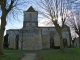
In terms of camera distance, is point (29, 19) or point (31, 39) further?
point (29, 19)

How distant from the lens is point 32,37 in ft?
172

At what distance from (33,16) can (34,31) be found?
1757 cm

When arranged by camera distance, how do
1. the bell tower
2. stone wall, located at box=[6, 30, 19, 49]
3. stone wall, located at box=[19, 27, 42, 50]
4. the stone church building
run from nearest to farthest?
stone wall, located at box=[19, 27, 42, 50] → the stone church building → stone wall, located at box=[6, 30, 19, 49] → the bell tower

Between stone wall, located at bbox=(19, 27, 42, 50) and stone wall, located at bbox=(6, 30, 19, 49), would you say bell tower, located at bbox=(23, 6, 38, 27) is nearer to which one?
stone wall, located at bbox=(6, 30, 19, 49)

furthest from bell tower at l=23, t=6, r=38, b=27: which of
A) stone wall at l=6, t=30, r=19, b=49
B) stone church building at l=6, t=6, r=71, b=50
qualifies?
stone wall at l=6, t=30, r=19, b=49

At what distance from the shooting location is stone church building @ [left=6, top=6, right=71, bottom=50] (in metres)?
51.8

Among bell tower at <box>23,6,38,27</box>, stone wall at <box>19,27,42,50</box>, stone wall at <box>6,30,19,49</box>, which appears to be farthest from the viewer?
bell tower at <box>23,6,38,27</box>

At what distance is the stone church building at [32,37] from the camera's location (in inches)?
2039

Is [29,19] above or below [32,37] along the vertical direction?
above

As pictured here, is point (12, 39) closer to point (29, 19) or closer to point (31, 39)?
point (29, 19)

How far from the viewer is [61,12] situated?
2828 cm

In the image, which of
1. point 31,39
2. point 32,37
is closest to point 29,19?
point 32,37

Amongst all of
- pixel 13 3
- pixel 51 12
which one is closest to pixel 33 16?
pixel 51 12

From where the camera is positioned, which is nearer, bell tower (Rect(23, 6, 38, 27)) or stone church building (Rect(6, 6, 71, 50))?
stone church building (Rect(6, 6, 71, 50))
